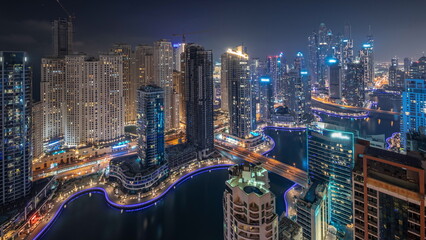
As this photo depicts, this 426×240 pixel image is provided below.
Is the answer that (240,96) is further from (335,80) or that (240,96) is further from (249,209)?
(335,80)

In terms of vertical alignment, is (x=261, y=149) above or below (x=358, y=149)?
below

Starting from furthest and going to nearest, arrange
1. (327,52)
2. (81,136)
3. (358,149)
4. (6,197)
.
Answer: (327,52) < (81,136) < (6,197) < (358,149)

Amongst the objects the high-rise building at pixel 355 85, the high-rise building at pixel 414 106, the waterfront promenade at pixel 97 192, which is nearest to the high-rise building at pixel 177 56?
the waterfront promenade at pixel 97 192

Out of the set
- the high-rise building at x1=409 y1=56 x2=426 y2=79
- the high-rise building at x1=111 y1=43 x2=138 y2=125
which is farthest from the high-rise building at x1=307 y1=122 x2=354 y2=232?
the high-rise building at x1=409 y1=56 x2=426 y2=79

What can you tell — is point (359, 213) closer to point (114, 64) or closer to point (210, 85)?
point (210, 85)

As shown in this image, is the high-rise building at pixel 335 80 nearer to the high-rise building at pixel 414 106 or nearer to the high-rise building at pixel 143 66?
the high-rise building at pixel 414 106

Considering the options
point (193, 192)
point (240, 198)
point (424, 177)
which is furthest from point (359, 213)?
point (193, 192)

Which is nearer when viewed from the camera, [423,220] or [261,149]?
[423,220]
